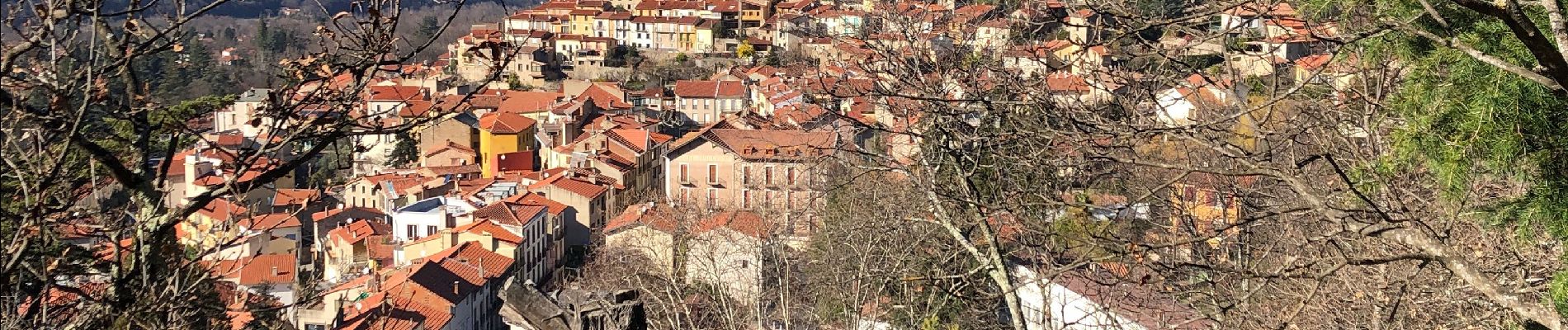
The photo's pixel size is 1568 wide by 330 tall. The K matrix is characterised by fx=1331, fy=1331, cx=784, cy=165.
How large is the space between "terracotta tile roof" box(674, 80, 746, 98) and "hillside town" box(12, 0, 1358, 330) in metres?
0.07

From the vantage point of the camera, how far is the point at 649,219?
17703 millimetres

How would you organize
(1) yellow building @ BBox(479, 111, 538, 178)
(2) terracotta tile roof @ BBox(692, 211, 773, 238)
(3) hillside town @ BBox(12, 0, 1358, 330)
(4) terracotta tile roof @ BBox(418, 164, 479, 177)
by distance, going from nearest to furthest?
(3) hillside town @ BBox(12, 0, 1358, 330) < (2) terracotta tile roof @ BBox(692, 211, 773, 238) < (4) terracotta tile roof @ BBox(418, 164, 479, 177) < (1) yellow building @ BBox(479, 111, 538, 178)

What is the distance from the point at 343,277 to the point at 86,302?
55.0 feet

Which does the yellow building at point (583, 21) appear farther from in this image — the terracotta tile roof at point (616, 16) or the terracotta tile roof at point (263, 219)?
the terracotta tile roof at point (263, 219)

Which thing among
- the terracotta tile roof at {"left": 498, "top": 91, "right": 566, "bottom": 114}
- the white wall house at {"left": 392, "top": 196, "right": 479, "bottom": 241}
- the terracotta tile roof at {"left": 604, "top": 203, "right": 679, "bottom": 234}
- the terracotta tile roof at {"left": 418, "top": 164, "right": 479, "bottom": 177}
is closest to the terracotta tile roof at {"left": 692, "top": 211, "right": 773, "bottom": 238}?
the terracotta tile roof at {"left": 604, "top": 203, "right": 679, "bottom": 234}

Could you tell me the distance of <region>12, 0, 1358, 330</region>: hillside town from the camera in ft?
11.0

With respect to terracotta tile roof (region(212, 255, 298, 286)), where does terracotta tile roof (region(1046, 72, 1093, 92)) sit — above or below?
above

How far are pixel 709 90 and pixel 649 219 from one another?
760 inches

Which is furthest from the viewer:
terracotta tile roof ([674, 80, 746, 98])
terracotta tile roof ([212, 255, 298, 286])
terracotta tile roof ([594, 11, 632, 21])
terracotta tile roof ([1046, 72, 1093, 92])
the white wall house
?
terracotta tile roof ([594, 11, 632, 21])

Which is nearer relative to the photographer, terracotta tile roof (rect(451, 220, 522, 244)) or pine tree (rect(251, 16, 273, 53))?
terracotta tile roof (rect(451, 220, 522, 244))

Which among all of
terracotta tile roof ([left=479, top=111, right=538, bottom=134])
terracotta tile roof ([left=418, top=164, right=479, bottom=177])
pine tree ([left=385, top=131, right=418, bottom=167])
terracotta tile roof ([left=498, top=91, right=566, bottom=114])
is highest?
terracotta tile roof ([left=479, top=111, right=538, bottom=134])

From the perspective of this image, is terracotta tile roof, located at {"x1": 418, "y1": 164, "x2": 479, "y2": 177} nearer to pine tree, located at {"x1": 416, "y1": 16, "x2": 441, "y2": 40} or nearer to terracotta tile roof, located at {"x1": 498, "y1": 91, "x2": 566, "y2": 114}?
pine tree, located at {"x1": 416, "y1": 16, "x2": 441, "y2": 40}

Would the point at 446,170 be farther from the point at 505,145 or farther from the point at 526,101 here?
the point at 526,101

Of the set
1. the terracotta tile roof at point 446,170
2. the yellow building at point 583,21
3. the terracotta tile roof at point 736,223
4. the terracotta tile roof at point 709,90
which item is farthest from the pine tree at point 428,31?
the yellow building at point 583,21
